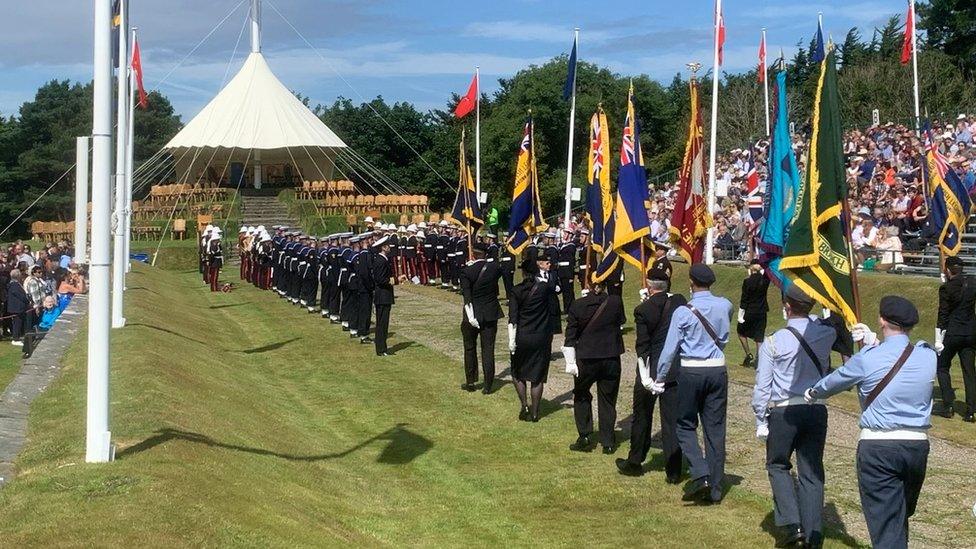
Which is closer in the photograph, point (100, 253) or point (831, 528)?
point (831, 528)

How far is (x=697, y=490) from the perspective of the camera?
10.2m

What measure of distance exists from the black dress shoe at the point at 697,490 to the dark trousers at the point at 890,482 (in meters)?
Result: 2.59

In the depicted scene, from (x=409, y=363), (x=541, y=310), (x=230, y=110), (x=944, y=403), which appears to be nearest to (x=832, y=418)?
(x=944, y=403)

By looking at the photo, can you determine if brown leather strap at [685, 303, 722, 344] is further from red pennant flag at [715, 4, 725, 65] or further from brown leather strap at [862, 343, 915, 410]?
red pennant flag at [715, 4, 725, 65]

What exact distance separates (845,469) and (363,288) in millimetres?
11672

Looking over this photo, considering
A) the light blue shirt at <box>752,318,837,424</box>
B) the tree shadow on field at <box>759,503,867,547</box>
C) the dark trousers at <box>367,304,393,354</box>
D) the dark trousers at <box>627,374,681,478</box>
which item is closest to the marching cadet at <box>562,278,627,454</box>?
the dark trousers at <box>627,374,681,478</box>

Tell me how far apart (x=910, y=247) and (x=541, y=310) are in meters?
14.7

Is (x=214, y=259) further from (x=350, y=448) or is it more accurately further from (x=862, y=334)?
(x=862, y=334)

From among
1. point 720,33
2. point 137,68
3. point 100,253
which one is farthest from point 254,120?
point 100,253

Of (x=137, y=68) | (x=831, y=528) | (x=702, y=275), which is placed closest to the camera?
(x=831, y=528)

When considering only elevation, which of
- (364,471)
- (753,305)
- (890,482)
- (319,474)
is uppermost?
(753,305)

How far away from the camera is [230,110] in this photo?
62.1 meters

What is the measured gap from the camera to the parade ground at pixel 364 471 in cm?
859

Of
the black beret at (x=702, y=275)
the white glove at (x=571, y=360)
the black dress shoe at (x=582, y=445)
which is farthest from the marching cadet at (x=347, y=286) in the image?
the black beret at (x=702, y=275)
